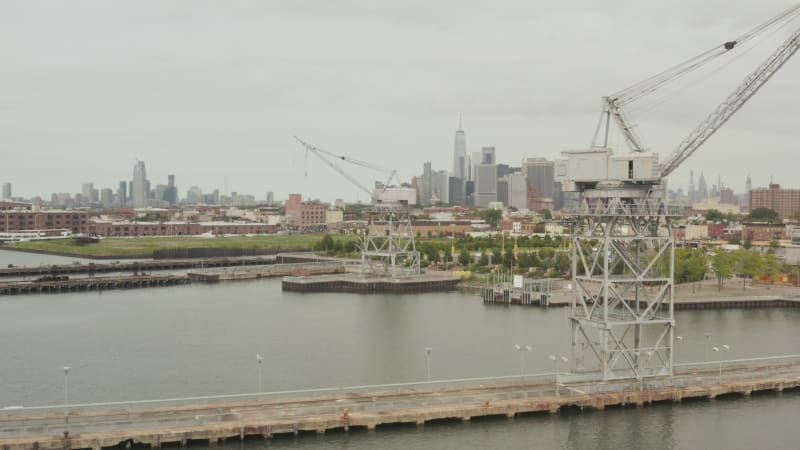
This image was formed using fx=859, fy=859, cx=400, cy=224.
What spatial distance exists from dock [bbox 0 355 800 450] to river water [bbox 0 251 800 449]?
0.30m

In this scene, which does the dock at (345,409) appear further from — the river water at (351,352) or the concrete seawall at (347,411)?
the river water at (351,352)

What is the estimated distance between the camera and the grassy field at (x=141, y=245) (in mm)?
83188

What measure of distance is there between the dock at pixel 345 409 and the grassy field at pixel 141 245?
63.4 meters

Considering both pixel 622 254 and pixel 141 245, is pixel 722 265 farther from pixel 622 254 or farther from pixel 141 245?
pixel 141 245

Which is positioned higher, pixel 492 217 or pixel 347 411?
pixel 492 217

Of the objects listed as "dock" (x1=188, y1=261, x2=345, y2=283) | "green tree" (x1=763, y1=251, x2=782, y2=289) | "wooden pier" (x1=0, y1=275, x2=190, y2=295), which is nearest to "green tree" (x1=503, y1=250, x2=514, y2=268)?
"dock" (x1=188, y1=261, x2=345, y2=283)

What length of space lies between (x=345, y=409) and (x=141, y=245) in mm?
75495

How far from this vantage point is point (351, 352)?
2955 cm

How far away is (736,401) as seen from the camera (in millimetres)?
22281

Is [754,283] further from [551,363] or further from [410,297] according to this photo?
[551,363]

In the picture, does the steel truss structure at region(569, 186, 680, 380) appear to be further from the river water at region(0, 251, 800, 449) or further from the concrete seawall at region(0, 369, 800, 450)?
the river water at region(0, 251, 800, 449)

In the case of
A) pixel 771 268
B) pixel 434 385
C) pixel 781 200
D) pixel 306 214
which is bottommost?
pixel 434 385

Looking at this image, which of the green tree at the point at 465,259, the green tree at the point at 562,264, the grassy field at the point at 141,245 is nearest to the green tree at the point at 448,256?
the green tree at the point at 465,259

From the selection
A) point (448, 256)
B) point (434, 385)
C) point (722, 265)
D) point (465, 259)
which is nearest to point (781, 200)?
point (448, 256)
